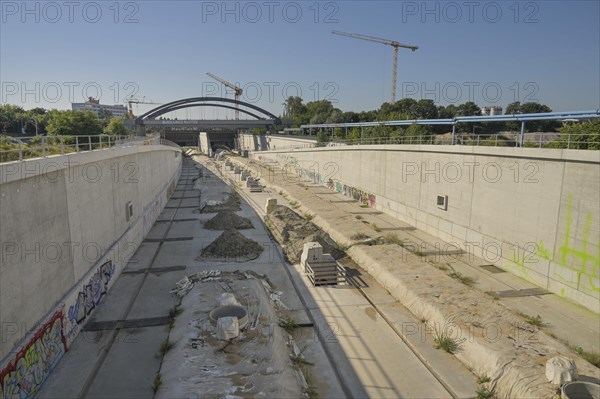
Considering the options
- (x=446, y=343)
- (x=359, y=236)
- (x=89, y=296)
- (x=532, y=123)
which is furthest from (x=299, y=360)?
(x=532, y=123)

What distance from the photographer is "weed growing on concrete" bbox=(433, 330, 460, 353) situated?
13.5m

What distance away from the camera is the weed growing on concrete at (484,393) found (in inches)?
441

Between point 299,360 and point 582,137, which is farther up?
point 582,137

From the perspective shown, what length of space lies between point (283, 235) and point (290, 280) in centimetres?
725

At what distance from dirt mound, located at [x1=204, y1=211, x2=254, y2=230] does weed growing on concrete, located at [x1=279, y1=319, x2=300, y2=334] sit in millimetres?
15865

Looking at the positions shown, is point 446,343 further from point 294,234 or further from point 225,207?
point 225,207

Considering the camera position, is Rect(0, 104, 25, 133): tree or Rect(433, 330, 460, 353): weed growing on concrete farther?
Rect(0, 104, 25, 133): tree

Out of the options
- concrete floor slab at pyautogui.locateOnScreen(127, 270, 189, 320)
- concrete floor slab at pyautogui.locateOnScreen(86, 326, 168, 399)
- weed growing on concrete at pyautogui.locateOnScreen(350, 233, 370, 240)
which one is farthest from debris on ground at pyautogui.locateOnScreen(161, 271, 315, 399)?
weed growing on concrete at pyautogui.locateOnScreen(350, 233, 370, 240)

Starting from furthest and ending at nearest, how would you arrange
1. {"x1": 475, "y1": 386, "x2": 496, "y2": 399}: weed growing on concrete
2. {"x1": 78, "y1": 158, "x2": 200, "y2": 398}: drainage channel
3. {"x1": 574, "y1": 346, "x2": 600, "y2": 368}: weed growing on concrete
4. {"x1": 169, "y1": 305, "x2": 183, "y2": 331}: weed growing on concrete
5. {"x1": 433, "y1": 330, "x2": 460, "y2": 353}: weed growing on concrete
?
{"x1": 169, "y1": 305, "x2": 183, "y2": 331}: weed growing on concrete → {"x1": 433, "y1": 330, "x2": 460, "y2": 353}: weed growing on concrete → {"x1": 574, "y1": 346, "x2": 600, "y2": 368}: weed growing on concrete → {"x1": 78, "y1": 158, "x2": 200, "y2": 398}: drainage channel → {"x1": 475, "y1": 386, "x2": 496, "y2": 399}: weed growing on concrete

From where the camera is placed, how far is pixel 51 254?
1281 cm

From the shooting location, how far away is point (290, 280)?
20.1m

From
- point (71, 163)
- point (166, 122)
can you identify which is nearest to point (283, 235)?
point (71, 163)

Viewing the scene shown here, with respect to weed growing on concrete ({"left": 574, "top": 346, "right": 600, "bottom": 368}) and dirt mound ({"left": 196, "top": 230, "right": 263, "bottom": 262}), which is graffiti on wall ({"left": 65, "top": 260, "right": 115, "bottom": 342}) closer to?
dirt mound ({"left": 196, "top": 230, "right": 263, "bottom": 262})

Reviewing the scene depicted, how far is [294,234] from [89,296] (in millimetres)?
13585
